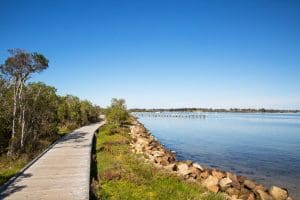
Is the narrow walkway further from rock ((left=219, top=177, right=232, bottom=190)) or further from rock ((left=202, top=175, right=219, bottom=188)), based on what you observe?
rock ((left=219, top=177, right=232, bottom=190))

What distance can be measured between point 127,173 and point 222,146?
23.6 metres

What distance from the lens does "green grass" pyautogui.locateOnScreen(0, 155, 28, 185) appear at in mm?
15653

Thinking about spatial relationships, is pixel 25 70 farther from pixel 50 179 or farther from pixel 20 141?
pixel 50 179

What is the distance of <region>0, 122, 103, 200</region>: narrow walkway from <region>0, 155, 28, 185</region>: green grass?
1.33 meters

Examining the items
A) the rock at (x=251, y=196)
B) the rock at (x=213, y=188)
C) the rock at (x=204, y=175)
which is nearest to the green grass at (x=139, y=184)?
the rock at (x=213, y=188)

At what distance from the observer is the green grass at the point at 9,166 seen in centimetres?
1565

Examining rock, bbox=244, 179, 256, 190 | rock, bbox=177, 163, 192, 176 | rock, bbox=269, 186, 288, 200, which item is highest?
rock, bbox=177, 163, 192, 176

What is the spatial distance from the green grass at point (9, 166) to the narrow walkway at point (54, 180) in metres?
1.33

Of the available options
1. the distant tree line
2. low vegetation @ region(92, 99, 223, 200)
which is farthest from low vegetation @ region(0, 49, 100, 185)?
low vegetation @ region(92, 99, 223, 200)

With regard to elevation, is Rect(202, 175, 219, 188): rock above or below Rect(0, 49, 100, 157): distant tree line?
below

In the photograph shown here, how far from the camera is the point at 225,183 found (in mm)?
15023

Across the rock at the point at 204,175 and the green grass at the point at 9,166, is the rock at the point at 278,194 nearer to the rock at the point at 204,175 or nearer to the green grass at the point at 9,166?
the rock at the point at 204,175

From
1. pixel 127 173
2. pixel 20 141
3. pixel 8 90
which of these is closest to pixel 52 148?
pixel 20 141

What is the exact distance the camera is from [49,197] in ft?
33.9
